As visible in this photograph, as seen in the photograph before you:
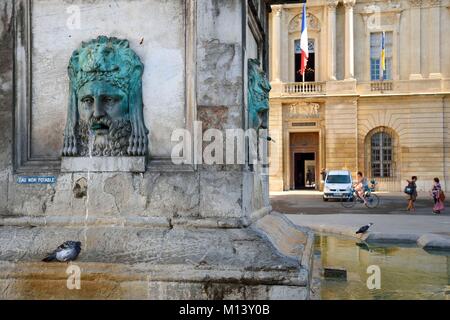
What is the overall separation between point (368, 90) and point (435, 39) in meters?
4.96

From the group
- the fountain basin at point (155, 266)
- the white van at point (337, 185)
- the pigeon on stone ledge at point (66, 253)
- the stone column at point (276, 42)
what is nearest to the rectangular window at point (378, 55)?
the stone column at point (276, 42)

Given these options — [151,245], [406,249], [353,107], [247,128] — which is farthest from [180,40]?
[353,107]

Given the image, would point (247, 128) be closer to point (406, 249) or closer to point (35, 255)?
point (35, 255)

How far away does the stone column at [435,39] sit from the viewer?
102 ft

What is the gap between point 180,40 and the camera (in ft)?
13.7

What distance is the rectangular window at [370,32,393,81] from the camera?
32.4 m

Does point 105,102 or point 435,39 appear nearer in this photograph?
point 105,102

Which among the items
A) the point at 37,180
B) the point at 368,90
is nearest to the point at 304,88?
the point at 368,90

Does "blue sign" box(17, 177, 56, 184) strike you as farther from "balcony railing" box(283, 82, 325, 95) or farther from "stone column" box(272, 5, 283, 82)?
"stone column" box(272, 5, 283, 82)

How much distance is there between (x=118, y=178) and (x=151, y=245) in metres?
0.65

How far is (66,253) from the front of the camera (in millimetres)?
3576

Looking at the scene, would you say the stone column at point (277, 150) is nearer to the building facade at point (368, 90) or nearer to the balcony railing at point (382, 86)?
the building facade at point (368, 90)

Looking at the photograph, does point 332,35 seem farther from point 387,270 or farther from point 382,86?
point 387,270

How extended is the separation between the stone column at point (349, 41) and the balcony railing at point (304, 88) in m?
1.76
